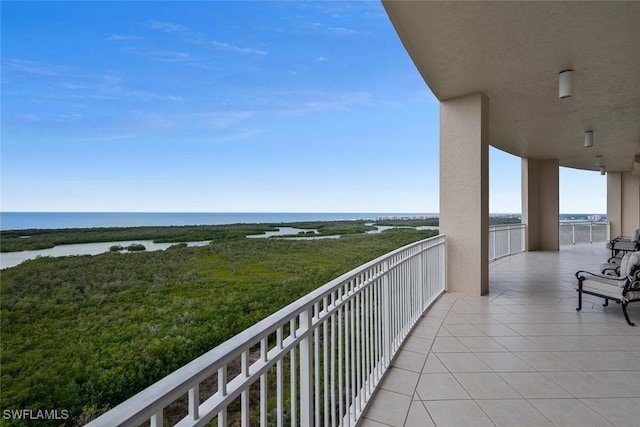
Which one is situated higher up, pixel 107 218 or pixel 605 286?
pixel 107 218

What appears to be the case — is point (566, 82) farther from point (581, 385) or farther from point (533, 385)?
point (533, 385)

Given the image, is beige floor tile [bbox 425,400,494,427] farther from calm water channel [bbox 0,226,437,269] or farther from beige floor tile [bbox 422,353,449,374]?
calm water channel [bbox 0,226,437,269]

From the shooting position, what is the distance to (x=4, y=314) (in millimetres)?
12633

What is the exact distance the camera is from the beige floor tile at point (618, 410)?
1957 mm

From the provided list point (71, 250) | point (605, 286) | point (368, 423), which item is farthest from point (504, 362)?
point (71, 250)

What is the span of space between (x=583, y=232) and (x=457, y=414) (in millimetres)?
15126

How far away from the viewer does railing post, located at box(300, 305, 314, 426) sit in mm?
1449

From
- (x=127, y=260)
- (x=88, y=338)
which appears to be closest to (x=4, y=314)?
(x=88, y=338)

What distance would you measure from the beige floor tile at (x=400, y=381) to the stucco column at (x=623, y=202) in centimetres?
1607

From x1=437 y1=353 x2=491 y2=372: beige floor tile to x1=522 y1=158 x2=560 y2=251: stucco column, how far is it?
930cm

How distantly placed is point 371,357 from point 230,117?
2211cm

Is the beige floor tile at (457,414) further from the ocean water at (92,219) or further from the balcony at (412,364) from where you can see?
the ocean water at (92,219)

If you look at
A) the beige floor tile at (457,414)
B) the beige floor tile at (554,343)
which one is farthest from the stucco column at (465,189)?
the beige floor tile at (457,414)

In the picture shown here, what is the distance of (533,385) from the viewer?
94.2 inches
